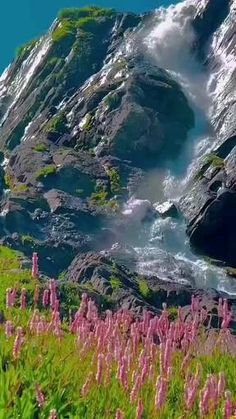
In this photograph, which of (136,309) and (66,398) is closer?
(66,398)

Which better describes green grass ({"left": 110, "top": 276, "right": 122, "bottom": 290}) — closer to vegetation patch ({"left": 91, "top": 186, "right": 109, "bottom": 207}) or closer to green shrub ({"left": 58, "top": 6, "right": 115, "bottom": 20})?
vegetation patch ({"left": 91, "top": 186, "right": 109, "bottom": 207})

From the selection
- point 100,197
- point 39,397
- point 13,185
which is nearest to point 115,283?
point 100,197

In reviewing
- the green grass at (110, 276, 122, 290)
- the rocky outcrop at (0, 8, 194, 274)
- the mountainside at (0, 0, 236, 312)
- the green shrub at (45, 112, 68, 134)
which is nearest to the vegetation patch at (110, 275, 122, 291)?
the green grass at (110, 276, 122, 290)

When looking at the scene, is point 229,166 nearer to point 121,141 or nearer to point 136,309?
point 121,141

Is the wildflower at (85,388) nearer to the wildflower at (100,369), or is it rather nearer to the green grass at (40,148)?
the wildflower at (100,369)

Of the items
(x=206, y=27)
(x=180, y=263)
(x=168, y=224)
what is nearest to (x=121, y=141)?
(x=168, y=224)

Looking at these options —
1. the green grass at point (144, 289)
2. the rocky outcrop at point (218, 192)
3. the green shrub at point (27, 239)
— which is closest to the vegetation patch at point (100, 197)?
the rocky outcrop at point (218, 192)
